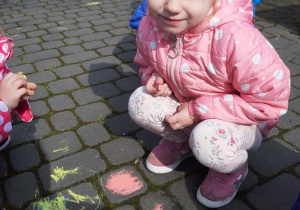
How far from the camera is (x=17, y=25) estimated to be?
4367 mm

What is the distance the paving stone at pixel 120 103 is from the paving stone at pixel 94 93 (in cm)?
8

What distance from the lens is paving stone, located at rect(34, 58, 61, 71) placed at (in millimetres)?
3262

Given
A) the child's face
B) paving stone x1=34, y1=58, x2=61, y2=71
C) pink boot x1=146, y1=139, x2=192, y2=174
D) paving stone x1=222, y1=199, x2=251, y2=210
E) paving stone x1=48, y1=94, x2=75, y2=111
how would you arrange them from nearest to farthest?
the child's face
paving stone x1=222, y1=199, x2=251, y2=210
pink boot x1=146, y1=139, x2=192, y2=174
paving stone x1=48, y1=94, x2=75, y2=111
paving stone x1=34, y1=58, x2=61, y2=71

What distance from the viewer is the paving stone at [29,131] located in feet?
7.57

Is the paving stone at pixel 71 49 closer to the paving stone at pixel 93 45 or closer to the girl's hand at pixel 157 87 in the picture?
the paving stone at pixel 93 45

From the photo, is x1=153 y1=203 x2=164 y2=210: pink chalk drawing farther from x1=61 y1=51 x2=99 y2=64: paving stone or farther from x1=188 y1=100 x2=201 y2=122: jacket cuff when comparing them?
x1=61 y1=51 x2=99 y2=64: paving stone

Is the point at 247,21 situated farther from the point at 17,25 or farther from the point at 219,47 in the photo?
the point at 17,25

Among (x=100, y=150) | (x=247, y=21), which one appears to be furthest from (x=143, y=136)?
(x=247, y=21)

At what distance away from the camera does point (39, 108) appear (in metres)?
2.64

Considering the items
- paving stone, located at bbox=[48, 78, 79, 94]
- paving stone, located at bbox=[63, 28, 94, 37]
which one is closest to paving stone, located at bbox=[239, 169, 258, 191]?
paving stone, located at bbox=[48, 78, 79, 94]

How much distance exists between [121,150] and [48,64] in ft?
5.27

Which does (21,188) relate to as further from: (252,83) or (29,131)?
(252,83)

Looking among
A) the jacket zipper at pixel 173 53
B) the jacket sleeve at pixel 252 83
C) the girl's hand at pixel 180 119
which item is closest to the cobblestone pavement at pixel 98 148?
the girl's hand at pixel 180 119

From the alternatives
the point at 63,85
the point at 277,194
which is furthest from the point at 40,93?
the point at 277,194
